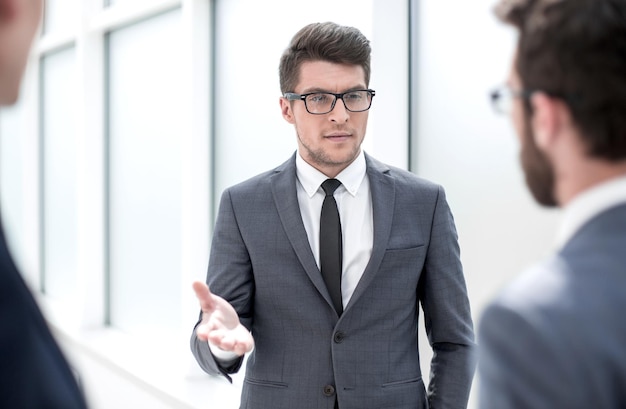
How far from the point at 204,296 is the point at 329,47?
727mm

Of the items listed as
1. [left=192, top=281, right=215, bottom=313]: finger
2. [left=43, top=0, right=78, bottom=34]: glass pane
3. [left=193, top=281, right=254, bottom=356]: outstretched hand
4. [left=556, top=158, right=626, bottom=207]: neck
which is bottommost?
[left=193, top=281, right=254, bottom=356]: outstretched hand

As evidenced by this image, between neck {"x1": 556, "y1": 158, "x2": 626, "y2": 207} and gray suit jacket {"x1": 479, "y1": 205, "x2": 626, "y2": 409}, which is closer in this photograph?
gray suit jacket {"x1": 479, "y1": 205, "x2": 626, "y2": 409}

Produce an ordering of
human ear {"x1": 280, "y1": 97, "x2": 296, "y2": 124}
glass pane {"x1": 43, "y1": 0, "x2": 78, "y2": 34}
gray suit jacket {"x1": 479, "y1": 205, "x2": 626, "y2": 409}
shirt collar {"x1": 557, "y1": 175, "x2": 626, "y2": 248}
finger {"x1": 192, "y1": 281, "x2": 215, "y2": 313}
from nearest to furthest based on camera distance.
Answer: gray suit jacket {"x1": 479, "y1": 205, "x2": 626, "y2": 409}
shirt collar {"x1": 557, "y1": 175, "x2": 626, "y2": 248}
finger {"x1": 192, "y1": 281, "x2": 215, "y2": 313}
human ear {"x1": 280, "y1": 97, "x2": 296, "y2": 124}
glass pane {"x1": 43, "y1": 0, "x2": 78, "y2": 34}

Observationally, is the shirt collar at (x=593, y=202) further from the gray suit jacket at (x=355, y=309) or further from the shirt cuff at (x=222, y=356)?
the shirt cuff at (x=222, y=356)

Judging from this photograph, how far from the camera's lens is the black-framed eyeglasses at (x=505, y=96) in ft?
3.20

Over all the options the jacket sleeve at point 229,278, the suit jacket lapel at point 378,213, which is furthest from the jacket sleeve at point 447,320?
the jacket sleeve at point 229,278

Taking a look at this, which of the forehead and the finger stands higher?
the forehead

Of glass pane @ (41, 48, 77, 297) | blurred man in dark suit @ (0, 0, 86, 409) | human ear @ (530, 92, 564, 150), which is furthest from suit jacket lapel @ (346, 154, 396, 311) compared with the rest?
glass pane @ (41, 48, 77, 297)

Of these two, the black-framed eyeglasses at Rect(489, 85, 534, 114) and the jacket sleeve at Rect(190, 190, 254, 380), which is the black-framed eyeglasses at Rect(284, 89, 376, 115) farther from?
the black-framed eyeglasses at Rect(489, 85, 534, 114)

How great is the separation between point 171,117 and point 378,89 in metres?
2.01

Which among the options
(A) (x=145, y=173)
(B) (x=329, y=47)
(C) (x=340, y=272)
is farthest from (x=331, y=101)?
(A) (x=145, y=173)

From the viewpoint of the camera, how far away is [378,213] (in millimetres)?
1885

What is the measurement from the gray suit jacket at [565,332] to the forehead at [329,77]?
3.78ft

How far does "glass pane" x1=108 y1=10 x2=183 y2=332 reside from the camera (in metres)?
4.36
